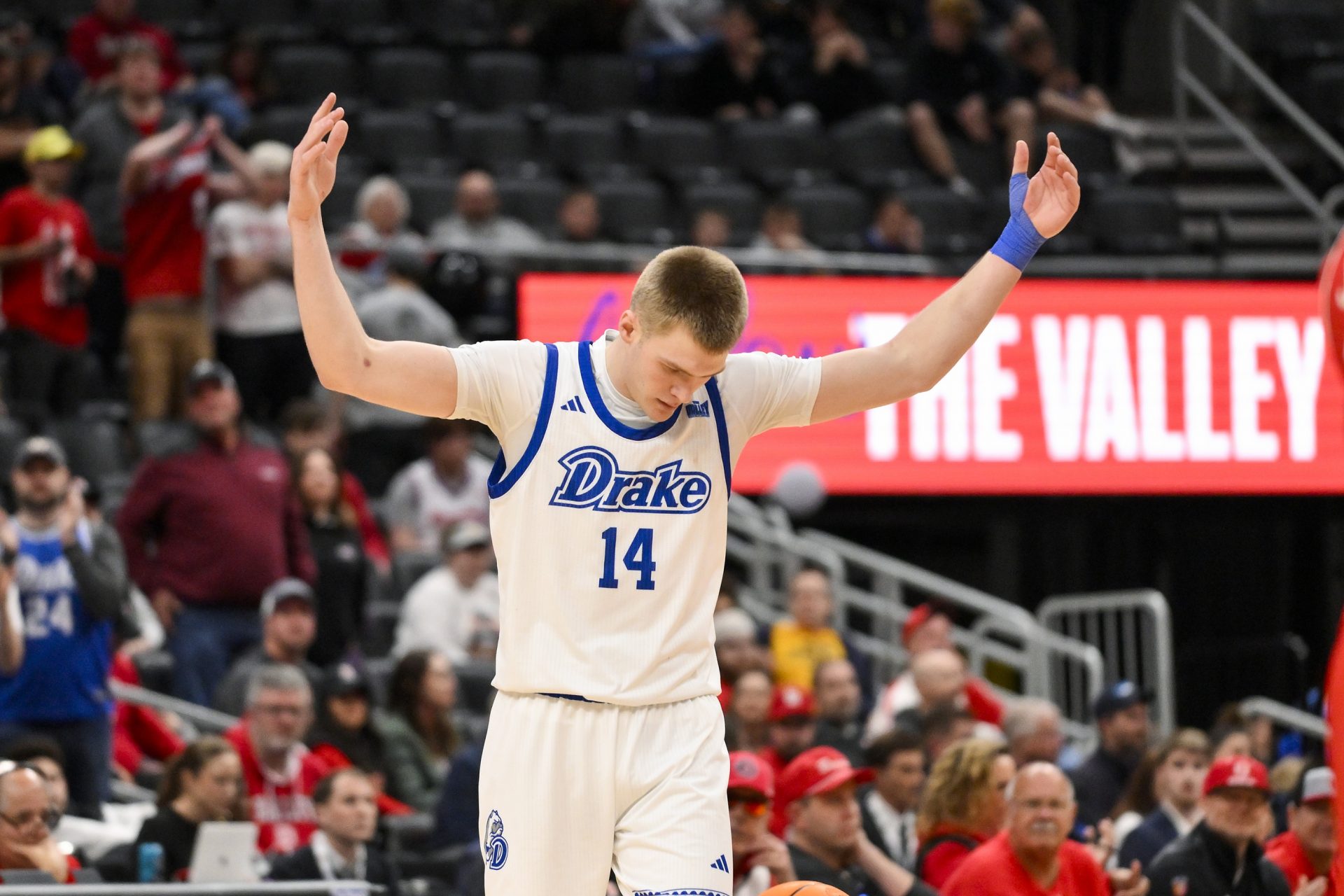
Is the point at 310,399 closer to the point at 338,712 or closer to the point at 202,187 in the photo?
the point at 202,187

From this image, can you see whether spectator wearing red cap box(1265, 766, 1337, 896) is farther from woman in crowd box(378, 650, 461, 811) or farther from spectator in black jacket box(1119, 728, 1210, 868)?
woman in crowd box(378, 650, 461, 811)

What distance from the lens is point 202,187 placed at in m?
12.5

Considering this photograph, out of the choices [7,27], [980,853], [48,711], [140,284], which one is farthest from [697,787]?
[7,27]

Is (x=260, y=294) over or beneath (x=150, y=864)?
over

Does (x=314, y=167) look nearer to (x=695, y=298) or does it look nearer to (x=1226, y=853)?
(x=695, y=298)

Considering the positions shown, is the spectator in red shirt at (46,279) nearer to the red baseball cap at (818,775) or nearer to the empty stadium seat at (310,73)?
the empty stadium seat at (310,73)

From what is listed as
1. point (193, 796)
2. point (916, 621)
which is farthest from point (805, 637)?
point (193, 796)

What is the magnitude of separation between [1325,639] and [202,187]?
30.9 ft

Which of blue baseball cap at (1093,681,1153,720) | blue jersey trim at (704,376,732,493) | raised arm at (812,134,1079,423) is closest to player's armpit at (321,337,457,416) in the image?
blue jersey trim at (704,376,732,493)

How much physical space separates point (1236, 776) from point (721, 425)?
4100 millimetres

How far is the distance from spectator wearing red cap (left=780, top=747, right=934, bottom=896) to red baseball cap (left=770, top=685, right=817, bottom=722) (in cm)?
205

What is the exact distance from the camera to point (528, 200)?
48.5 ft

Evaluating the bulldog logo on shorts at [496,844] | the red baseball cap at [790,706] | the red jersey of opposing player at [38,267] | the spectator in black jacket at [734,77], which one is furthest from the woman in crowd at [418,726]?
the spectator in black jacket at [734,77]

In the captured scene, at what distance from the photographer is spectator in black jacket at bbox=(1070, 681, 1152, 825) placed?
10469mm
